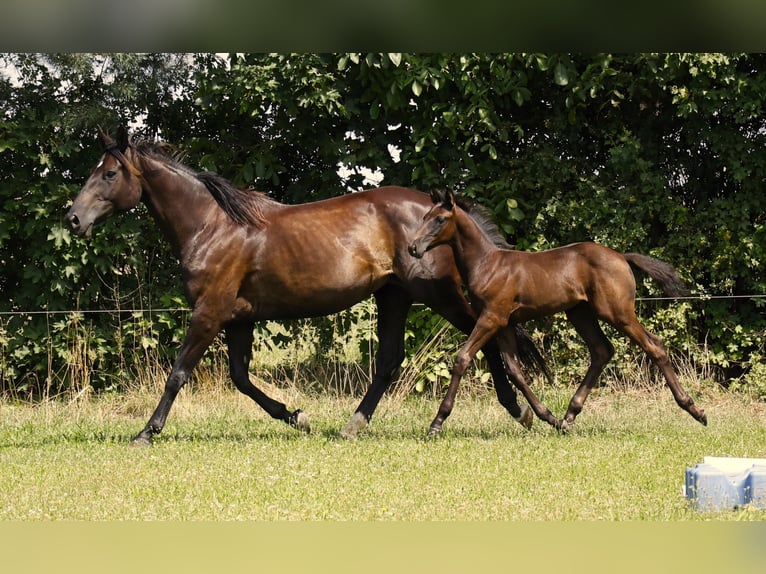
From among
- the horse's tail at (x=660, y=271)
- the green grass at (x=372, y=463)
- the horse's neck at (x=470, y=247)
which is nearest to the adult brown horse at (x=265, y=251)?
the horse's neck at (x=470, y=247)

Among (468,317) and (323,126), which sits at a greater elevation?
(323,126)

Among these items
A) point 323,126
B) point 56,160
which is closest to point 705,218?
point 323,126

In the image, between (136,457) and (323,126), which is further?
(323,126)

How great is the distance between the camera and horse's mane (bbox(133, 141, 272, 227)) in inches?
292

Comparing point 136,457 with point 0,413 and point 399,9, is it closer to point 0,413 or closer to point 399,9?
point 0,413

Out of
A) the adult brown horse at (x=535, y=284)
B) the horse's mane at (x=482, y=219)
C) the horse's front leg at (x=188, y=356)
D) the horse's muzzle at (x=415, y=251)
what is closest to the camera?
the horse's muzzle at (x=415, y=251)

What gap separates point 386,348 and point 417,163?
2.99 meters

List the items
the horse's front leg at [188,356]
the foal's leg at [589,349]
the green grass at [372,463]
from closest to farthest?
the green grass at [372,463], the horse's front leg at [188,356], the foal's leg at [589,349]

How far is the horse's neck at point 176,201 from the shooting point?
732 cm

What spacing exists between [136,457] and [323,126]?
502cm

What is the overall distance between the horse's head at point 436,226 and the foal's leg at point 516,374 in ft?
3.14

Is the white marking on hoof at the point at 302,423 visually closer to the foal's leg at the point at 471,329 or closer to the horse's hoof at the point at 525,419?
the foal's leg at the point at 471,329

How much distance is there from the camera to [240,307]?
7.39 metres

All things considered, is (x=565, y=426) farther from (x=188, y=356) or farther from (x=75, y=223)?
(x=75, y=223)
